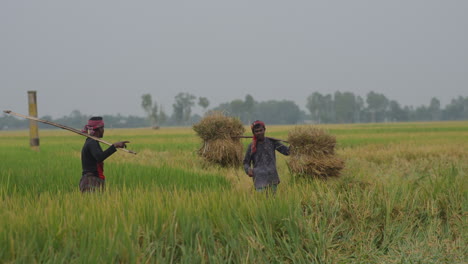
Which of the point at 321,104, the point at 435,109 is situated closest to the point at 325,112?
the point at 321,104

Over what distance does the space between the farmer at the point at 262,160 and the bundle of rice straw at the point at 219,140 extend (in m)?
4.61

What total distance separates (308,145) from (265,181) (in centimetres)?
200

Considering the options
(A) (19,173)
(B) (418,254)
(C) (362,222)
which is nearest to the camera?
(B) (418,254)

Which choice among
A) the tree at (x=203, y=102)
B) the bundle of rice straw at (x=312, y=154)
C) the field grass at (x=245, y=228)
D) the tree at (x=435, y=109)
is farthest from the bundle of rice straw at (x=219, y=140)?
the tree at (x=435, y=109)

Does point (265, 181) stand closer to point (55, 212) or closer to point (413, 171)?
point (55, 212)

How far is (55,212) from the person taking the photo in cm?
331

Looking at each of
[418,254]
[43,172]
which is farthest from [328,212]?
[43,172]

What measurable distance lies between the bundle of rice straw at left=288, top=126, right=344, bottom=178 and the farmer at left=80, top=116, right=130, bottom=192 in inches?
139

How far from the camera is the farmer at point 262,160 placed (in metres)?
5.56

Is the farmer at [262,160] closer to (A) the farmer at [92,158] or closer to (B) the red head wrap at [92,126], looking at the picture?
(A) the farmer at [92,158]

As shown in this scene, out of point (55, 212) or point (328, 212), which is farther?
point (328, 212)

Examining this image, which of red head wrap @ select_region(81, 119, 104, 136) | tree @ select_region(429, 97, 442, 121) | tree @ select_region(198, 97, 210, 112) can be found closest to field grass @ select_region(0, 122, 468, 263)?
red head wrap @ select_region(81, 119, 104, 136)

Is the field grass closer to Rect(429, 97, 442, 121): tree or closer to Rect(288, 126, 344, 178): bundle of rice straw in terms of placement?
Rect(288, 126, 344, 178): bundle of rice straw

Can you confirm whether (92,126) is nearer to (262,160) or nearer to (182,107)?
(262,160)
